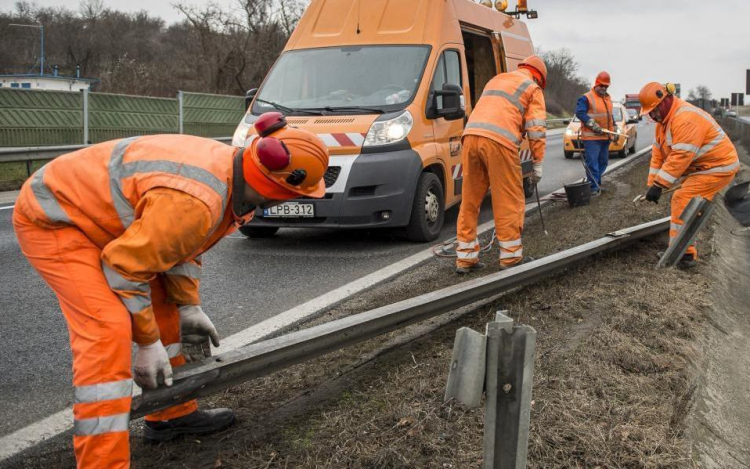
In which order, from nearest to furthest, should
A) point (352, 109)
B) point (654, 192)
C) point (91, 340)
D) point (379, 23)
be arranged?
point (91, 340), point (654, 192), point (352, 109), point (379, 23)

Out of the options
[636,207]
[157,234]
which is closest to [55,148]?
[636,207]

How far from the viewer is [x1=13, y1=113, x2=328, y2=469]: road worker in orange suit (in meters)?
2.53

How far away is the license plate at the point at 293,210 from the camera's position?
7172 millimetres

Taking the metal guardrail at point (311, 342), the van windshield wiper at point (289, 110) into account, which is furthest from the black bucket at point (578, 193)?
the metal guardrail at point (311, 342)

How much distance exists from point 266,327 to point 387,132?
2.97 meters

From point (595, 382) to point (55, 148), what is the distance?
11.7 meters

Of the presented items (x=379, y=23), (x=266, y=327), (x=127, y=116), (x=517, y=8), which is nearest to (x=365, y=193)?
(x=379, y=23)

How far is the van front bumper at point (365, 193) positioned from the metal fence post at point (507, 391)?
4852 millimetres

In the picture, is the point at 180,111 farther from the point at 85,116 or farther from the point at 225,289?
the point at 225,289

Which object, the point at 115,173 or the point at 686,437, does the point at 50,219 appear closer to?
the point at 115,173

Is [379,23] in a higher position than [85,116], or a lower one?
higher

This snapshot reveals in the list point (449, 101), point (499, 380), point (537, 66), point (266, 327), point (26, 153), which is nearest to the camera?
point (499, 380)

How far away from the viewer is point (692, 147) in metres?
6.43

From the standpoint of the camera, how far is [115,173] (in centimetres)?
268
